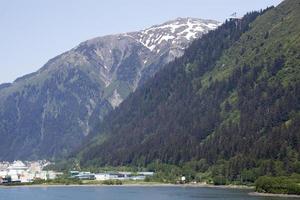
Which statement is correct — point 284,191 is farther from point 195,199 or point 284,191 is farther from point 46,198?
point 46,198

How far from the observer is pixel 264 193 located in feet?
636

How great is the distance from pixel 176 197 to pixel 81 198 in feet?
83.1

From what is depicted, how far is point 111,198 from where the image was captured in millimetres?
192000

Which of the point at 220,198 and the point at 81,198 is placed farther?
the point at 81,198

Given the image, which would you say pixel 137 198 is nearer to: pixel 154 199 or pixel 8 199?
pixel 154 199

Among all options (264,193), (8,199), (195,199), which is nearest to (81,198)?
(8,199)

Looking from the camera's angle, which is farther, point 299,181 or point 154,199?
point 299,181

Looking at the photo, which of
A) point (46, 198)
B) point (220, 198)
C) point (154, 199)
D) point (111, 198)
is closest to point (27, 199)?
point (46, 198)

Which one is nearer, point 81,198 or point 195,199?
point 195,199

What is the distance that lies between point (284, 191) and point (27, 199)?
6758cm

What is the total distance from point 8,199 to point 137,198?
117ft

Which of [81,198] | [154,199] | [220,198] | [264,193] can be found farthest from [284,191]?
[81,198]

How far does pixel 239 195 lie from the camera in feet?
620

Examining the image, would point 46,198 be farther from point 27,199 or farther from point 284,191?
point 284,191
